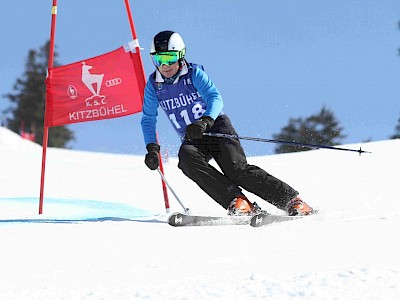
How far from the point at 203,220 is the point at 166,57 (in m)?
1.26

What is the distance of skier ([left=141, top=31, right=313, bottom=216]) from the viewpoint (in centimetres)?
438

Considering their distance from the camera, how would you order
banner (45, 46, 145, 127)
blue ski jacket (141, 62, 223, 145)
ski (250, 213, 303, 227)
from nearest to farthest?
ski (250, 213, 303, 227), blue ski jacket (141, 62, 223, 145), banner (45, 46, 145, 127)

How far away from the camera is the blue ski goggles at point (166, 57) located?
14.6 ft

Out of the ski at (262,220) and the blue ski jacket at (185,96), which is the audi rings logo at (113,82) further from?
the ski at (262,220)

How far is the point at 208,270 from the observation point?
2.54 meters

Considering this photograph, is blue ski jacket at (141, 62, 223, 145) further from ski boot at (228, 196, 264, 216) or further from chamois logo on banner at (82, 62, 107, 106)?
chamois logo on banner at (82, 62, 107, 106)

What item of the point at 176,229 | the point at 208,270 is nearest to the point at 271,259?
the point at 208,270

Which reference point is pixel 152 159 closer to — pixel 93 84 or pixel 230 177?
pixel 230 177

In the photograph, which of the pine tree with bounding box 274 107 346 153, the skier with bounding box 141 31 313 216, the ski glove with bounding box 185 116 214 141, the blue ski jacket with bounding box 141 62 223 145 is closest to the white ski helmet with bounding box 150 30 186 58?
the skier with bounding box 141 31 313 216

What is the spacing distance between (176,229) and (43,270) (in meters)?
1.41

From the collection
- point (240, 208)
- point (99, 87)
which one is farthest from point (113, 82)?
point (240, 208)

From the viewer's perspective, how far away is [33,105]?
4238 cm

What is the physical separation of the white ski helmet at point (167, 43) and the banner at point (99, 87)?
1.28 metres

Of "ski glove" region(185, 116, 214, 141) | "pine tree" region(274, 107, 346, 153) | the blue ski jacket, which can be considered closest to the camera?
"ski glove" region(185, 116, 214, 141)
